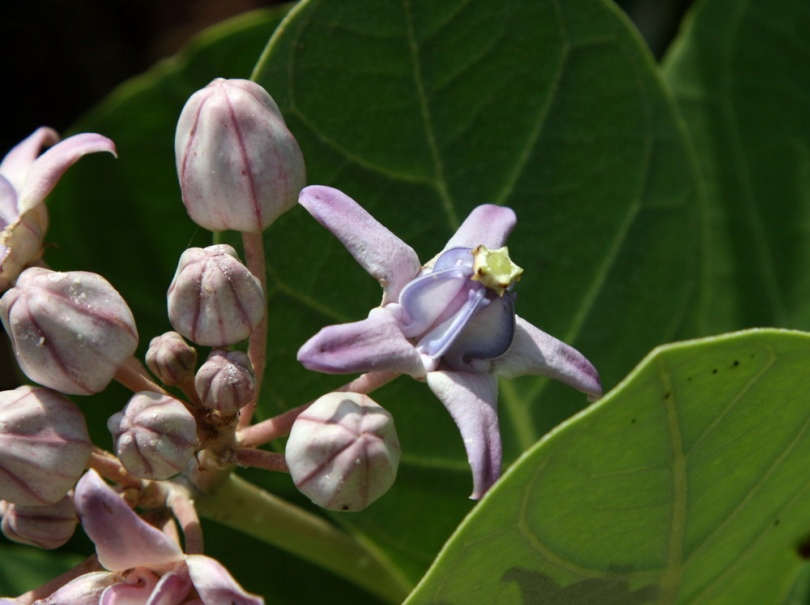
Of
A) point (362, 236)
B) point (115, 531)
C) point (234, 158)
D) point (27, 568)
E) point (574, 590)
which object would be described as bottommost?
point (27, 568)

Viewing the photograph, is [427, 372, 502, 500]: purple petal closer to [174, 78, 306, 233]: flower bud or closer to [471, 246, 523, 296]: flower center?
[471, 246, 523, 296]: flower center

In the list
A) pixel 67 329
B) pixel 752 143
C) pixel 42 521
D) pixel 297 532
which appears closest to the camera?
pixel 67 329

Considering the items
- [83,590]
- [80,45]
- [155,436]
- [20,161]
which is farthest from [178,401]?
[80,45]

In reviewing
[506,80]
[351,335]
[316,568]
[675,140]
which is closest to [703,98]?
[675,140]

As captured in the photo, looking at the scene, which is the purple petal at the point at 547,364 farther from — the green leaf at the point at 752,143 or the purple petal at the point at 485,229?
the green leaf at the point at 752,143

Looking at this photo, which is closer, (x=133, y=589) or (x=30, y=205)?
(x=133, y=589)

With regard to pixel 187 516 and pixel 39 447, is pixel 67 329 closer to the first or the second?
pixel 39 447

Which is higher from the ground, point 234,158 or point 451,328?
point 234,158
